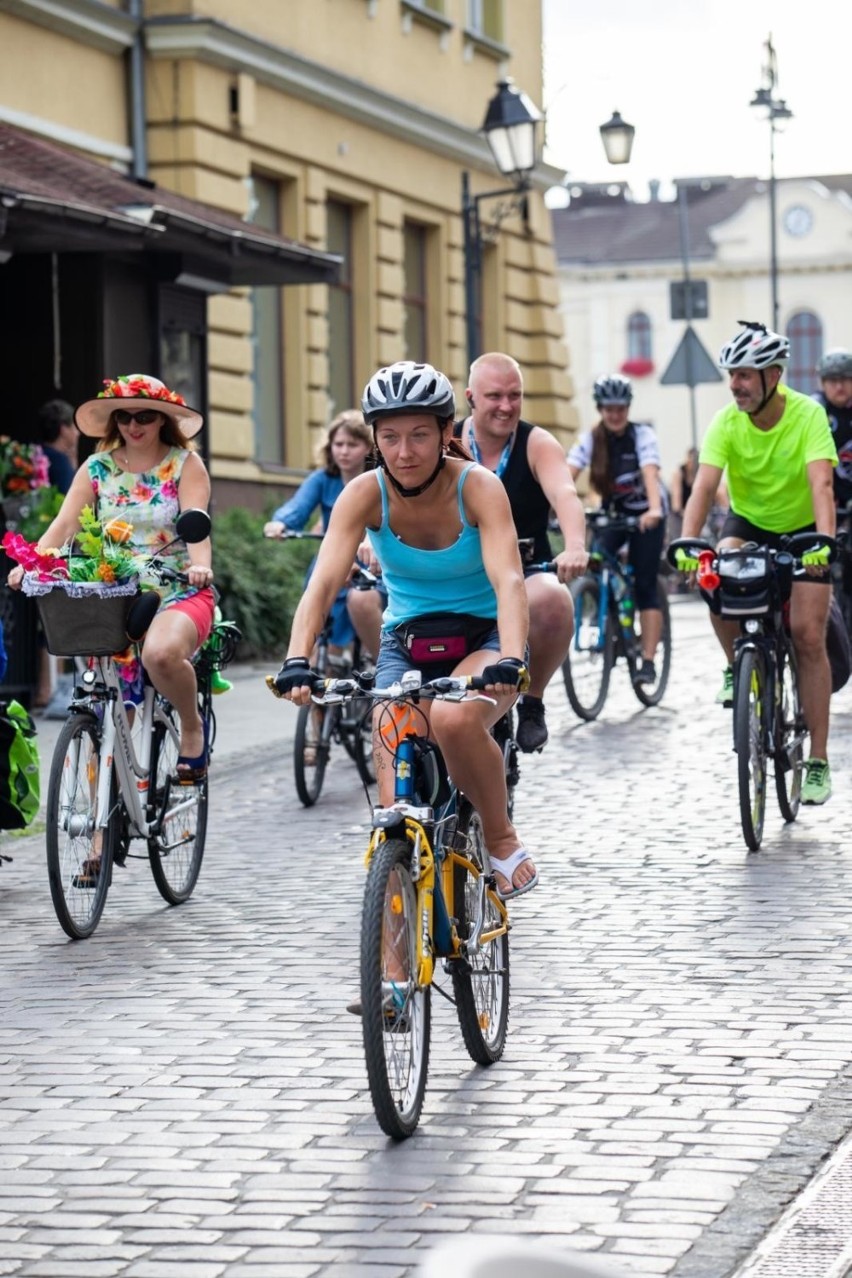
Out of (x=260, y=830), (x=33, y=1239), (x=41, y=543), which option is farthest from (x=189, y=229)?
(x=33, y=1239)

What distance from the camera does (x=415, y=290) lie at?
28.3 m

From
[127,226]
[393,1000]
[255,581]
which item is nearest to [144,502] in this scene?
[393,1000]

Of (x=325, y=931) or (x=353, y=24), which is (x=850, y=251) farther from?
(x=325, y=931)

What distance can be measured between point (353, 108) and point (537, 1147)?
69.1ft

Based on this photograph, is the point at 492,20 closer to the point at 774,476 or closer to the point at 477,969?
the point at 774,476

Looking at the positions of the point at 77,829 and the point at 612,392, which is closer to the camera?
the point at 77,829

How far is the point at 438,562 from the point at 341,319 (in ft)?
67.8

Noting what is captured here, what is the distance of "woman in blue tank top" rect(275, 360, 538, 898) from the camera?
5824 millimetres

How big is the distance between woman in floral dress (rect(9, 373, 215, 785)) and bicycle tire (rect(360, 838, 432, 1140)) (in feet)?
10.2

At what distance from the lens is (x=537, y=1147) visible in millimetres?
5316

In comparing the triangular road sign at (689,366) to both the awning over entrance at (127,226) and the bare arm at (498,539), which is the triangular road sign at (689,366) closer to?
the awning over entrance at (127,226)

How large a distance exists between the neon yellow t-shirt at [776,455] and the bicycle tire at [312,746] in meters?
2.27

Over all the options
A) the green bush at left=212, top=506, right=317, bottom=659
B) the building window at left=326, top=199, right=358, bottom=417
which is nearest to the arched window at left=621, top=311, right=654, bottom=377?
the building window at left=326, top=199, right=358, bottom=417

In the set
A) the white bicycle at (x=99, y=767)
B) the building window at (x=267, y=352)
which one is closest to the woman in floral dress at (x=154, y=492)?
the white bicycle at (x=99, y=767)
